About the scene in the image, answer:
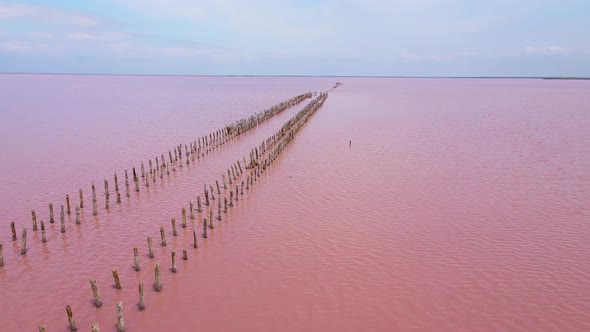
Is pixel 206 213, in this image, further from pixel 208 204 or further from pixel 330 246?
pixel 330 246

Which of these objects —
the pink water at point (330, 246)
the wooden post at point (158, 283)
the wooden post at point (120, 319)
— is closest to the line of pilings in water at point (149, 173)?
the pink water at point (330, 246)

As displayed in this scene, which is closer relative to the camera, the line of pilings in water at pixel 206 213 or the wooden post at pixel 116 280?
the line of pilings in water at pixel 206 213

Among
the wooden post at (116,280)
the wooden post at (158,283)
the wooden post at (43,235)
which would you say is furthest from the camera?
the wooden post at (43,235)

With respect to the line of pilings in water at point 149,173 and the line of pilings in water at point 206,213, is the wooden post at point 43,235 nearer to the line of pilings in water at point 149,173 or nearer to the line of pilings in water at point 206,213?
the line of pilings in water at point 149,173

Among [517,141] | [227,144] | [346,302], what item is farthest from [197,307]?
[517,141]

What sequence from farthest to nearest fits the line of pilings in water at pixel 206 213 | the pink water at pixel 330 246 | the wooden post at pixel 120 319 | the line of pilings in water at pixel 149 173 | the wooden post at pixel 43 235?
the line of pilings in water at pixel 149 173 → the wooden post at pixel 43 235 → the pink water at pixel 330 246 → the line of pilings in water at pixel 206 213 → the wooden post at pixel 120 319

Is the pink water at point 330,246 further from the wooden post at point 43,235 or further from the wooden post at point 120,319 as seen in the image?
the wooden post at point 120,319

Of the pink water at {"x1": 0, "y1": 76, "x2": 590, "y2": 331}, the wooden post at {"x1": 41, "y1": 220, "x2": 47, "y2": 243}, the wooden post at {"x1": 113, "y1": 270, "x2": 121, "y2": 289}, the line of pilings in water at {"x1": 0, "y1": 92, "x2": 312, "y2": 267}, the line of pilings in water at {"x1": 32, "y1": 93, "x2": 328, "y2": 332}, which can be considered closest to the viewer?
the line of pilings in water at {"x1": 32, "y1": 93, "x2": 328, "y2": 332}

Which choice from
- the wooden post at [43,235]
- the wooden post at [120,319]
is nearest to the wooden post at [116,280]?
the wooden post at [120,319]

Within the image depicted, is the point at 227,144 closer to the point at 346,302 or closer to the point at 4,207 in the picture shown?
the point at 4,207

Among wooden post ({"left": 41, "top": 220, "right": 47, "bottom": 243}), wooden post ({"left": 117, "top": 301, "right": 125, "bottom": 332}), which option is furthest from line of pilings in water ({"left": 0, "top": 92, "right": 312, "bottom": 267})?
wooden post ({"left": 117, "top": 301, "right": 125, "bottom": 332})

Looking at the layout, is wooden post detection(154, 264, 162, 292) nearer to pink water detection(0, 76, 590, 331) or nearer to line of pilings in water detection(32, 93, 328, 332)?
line of pilings in water detection(32, 93, 328, 332)
